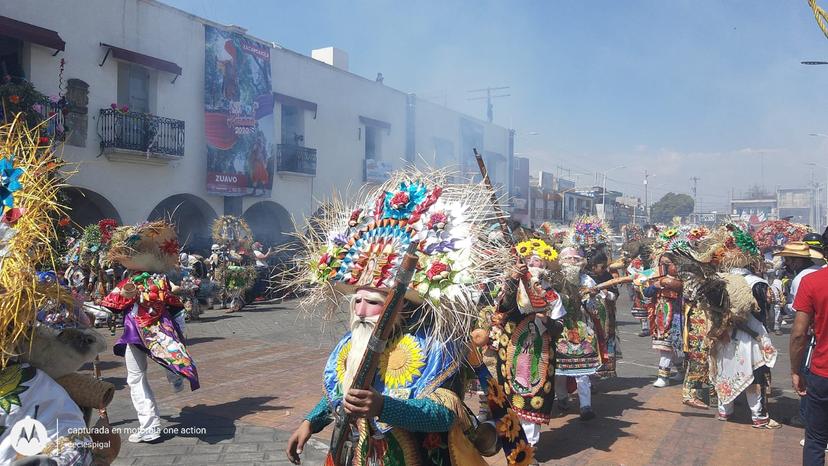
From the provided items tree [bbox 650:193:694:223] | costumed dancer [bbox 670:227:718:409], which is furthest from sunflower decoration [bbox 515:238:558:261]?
tree [bbox 650:193:694:223]

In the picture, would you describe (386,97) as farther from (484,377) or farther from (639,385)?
(484,377)

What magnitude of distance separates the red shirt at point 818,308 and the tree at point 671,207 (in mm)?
68373

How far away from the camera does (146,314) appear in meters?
5.40

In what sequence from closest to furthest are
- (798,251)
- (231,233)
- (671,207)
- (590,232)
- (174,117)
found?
(798,251) < (590,232) < (231,233) < (174,117) < (671,207)

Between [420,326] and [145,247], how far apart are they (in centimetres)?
402

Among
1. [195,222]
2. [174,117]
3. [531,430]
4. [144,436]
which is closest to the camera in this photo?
[531,430]

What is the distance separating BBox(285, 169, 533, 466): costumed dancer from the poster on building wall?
1543 cm

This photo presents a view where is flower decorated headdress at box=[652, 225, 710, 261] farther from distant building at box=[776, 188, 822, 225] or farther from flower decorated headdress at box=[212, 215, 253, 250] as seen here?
distant building at box=[776, 188, 822, 225]

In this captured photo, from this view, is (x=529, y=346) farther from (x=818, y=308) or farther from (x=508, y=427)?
(x=508, y=427)

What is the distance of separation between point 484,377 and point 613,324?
6329mm

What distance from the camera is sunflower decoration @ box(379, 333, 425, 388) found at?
2.50 m

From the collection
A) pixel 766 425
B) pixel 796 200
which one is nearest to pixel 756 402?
pixel 766 425

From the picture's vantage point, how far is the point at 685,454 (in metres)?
5.16

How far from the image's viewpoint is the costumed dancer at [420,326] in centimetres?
248
